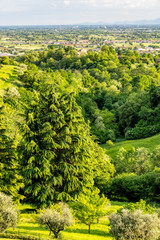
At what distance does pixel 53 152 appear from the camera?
21.3m

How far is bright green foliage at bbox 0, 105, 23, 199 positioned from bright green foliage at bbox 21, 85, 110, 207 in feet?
4.27

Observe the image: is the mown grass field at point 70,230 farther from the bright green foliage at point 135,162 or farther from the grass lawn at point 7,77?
the grass lawn at point 7,77

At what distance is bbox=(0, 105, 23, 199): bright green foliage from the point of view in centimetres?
2197

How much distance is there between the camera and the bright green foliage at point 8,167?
22.0 metres

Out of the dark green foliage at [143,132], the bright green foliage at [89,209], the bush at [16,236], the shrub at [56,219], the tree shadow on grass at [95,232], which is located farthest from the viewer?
the dark green foliage at [143,132]

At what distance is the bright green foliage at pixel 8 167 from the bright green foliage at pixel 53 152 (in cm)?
130

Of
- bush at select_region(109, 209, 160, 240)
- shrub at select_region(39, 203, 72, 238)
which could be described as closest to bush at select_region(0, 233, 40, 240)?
shrub at select_region(39, 203, 72, 238)

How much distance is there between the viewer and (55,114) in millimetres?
21750

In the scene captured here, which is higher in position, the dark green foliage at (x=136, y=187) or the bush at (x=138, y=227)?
the bush at (x=138, y=227)

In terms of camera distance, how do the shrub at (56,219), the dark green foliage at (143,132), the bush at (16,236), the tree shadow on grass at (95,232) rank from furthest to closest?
the dark green foliage at (143,132) < the tree shadow on grass at (95,232) < the bush at (16,236) < the shrub at (56,219)

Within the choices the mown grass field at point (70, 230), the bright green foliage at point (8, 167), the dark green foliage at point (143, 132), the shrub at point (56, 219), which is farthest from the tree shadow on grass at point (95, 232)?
→ the dark green foliage at point (143, 132)

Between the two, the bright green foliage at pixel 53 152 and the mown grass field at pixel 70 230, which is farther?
the bright green foliage at pixel 53 152

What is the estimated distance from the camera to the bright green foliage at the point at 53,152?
20.7 meters

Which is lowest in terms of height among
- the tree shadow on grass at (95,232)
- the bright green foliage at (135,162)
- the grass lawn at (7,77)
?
the bright green foliage at (135,162)
